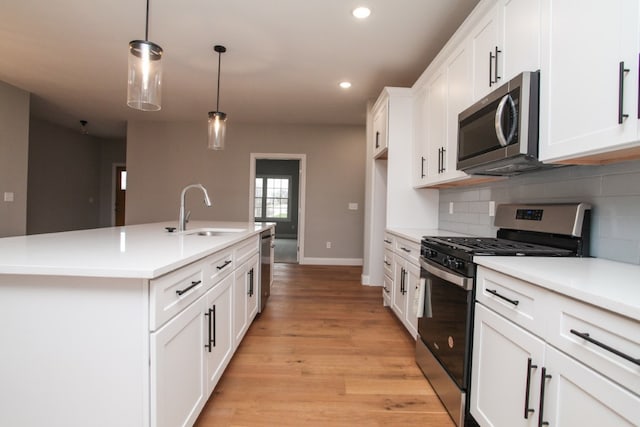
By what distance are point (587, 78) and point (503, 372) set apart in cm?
116

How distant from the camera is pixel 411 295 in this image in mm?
2592

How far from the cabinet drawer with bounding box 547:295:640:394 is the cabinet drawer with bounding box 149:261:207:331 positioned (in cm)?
129

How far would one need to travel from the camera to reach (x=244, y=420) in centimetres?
164

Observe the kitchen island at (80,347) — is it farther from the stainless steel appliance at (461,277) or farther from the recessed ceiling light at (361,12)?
the recessed ceiling light at (361,12)

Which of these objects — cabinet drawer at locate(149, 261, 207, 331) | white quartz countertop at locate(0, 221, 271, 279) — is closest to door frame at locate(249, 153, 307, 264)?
white quartz countertop at locate(0, 221, 271, 279)

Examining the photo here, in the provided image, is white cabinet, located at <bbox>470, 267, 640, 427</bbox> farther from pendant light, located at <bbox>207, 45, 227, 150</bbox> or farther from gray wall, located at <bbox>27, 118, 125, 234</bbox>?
gray wall, located at <bbox>27, 118, 125, 234</bbox>

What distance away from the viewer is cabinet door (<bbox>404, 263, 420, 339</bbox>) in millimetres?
2463

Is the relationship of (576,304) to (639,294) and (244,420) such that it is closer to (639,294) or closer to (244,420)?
(639,294)

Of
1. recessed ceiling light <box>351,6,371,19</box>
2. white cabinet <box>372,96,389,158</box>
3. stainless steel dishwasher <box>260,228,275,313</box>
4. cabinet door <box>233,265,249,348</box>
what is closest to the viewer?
cabinet door <box>233,265,249,348</box>

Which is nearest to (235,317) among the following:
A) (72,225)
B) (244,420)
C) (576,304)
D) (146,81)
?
(244,420)

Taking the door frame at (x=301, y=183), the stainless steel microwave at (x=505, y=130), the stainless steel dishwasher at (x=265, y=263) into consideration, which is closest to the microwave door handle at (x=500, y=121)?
the stainless steel microwave at (x=505, y=130)

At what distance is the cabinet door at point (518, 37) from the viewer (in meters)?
1.55

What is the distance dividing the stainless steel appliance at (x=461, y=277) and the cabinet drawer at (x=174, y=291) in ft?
4.00

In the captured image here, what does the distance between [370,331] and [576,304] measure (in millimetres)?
2064
